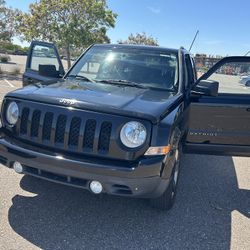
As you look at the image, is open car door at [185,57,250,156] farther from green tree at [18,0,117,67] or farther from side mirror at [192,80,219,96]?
green tree at [18,0,117,67]

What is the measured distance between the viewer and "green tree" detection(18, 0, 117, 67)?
19797 millimetres

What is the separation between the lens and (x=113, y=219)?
3.50 m

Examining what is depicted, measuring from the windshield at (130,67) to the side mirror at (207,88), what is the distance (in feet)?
0.98

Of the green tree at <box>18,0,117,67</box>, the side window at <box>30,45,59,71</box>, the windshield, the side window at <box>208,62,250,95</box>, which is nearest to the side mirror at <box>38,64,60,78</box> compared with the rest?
the windshield

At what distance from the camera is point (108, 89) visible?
3770 millimetres

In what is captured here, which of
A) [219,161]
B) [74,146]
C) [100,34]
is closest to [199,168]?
[219,161]

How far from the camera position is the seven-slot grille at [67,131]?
3.02 m

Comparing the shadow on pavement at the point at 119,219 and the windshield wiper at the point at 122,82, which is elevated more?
the windshield wiper at the point at 122,82

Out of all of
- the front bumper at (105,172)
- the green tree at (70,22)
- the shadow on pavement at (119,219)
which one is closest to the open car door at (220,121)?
the shadow on pavement at (119,219)

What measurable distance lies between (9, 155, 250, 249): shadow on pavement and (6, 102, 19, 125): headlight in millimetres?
912

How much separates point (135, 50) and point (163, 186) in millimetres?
2350

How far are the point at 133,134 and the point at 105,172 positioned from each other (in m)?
0.42

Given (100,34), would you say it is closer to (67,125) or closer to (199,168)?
(199,168)

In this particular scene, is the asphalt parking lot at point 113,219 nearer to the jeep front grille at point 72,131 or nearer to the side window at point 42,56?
the jeep front grille at point 72,131
